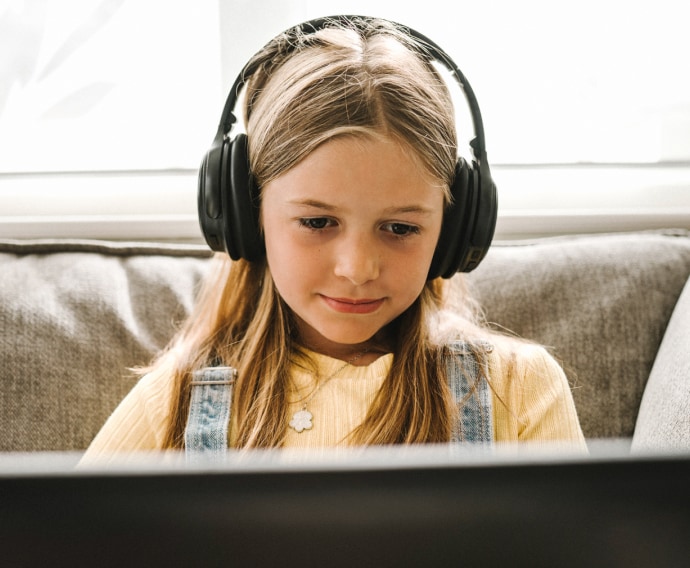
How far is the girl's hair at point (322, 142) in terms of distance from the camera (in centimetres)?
93

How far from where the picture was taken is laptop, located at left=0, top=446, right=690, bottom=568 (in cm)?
25

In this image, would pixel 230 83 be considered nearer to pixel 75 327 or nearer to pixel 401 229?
pixel 75 327

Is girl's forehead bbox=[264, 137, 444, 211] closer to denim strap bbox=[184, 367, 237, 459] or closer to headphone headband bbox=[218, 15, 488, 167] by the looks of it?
headphone headband bbox=[218, 15, 488, 167]

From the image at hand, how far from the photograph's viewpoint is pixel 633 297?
1.18m

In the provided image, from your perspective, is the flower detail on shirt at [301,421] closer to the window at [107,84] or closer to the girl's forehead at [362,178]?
the girl's forehead at [362,178]

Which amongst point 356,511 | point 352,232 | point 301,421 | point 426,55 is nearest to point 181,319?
point 301,421

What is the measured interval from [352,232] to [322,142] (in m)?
0.12

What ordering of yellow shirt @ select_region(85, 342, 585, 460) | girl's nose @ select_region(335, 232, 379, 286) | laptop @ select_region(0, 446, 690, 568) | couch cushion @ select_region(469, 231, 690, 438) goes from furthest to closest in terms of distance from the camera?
1. couch cushion @ select_region(469, 231, 690, 438)
2. yellow shirt @ select_region(85, 342, 585, 460)
3. girl's nose @ select_region(335, 232, 379, 286)
4. laptop @ select_region(0, 446, 690, 568)

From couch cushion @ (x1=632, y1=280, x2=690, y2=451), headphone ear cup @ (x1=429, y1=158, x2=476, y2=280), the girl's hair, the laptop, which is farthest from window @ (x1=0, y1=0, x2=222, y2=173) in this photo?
the laptop

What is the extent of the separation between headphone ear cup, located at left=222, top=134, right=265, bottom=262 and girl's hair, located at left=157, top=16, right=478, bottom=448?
42 millimetres

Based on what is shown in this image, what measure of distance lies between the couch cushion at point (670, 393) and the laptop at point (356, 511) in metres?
0.73

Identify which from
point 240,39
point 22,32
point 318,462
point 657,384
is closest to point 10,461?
point 318,462

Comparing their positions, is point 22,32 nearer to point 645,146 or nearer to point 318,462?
point 645,146

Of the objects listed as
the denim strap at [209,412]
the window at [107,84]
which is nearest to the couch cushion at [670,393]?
the denim strap at [209,412]
